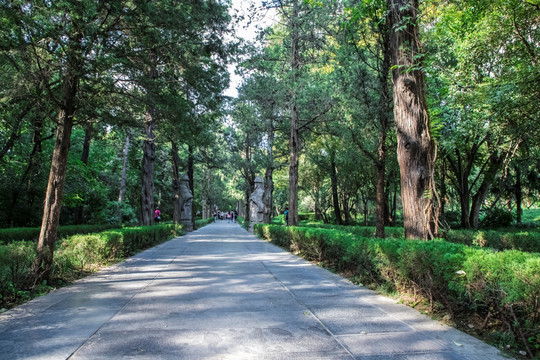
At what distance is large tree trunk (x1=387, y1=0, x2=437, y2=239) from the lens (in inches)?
238

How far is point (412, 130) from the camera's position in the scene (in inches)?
245

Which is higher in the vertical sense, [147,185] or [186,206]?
[147,185]

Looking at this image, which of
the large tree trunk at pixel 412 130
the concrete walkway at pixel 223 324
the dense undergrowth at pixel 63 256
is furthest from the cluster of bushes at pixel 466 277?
the dense undergrowth at pixel 63 256

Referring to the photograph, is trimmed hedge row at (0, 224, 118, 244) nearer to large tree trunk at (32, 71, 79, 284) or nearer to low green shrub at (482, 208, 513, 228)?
large tree trunk at (32, 71, 79, 284)

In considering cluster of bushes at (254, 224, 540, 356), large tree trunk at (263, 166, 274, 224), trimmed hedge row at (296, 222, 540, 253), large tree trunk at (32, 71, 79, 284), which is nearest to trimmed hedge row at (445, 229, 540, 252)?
trimmed hedge row at (296, 222, 540, 253)

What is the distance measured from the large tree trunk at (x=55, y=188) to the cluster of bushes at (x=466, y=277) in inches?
226

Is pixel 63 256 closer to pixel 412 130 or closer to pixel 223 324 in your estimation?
pixel 223 324

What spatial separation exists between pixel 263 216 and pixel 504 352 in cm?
2143

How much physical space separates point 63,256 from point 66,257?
110mm

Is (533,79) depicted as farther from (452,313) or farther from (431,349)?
(431,349)

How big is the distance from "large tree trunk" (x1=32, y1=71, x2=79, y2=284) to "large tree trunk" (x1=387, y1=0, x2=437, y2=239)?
239 inches

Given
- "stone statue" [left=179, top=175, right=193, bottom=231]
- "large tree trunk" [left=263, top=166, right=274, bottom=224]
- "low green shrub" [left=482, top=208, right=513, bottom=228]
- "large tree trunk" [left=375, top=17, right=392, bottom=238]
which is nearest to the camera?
"large tree trunk" [left=375, top=17, right=392, bottom=238]

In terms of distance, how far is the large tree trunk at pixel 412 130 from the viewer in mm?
6043

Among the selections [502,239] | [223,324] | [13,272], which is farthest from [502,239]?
[13,272]
